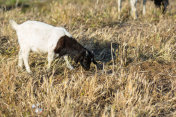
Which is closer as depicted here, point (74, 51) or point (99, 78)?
point (99, 78)

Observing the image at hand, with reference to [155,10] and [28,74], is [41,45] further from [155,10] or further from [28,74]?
[155,10]

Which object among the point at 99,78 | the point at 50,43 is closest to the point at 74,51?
the point at 50,43

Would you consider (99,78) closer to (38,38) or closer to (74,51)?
(74,51)

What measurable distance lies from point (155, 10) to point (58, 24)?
3.24 meters

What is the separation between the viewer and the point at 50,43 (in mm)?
3951

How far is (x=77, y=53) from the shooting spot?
13.0 feet

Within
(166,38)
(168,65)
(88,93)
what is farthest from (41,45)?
(166,38)

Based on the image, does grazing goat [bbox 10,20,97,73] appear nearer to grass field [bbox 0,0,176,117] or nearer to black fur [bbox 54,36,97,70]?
black fur [bbox 54,36,97,70]

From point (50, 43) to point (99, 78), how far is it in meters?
0.97

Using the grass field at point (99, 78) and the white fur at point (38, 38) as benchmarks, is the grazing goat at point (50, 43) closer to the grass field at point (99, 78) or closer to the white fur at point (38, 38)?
the white fur at point (38, 38)

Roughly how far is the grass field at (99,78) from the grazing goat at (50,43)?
20 centimetres

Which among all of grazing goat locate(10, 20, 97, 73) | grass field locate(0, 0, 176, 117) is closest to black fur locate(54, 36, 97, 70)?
grazing goat locate(10, 20, 97, 73)

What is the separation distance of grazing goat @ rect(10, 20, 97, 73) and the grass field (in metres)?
0.20

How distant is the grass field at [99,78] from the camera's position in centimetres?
297
